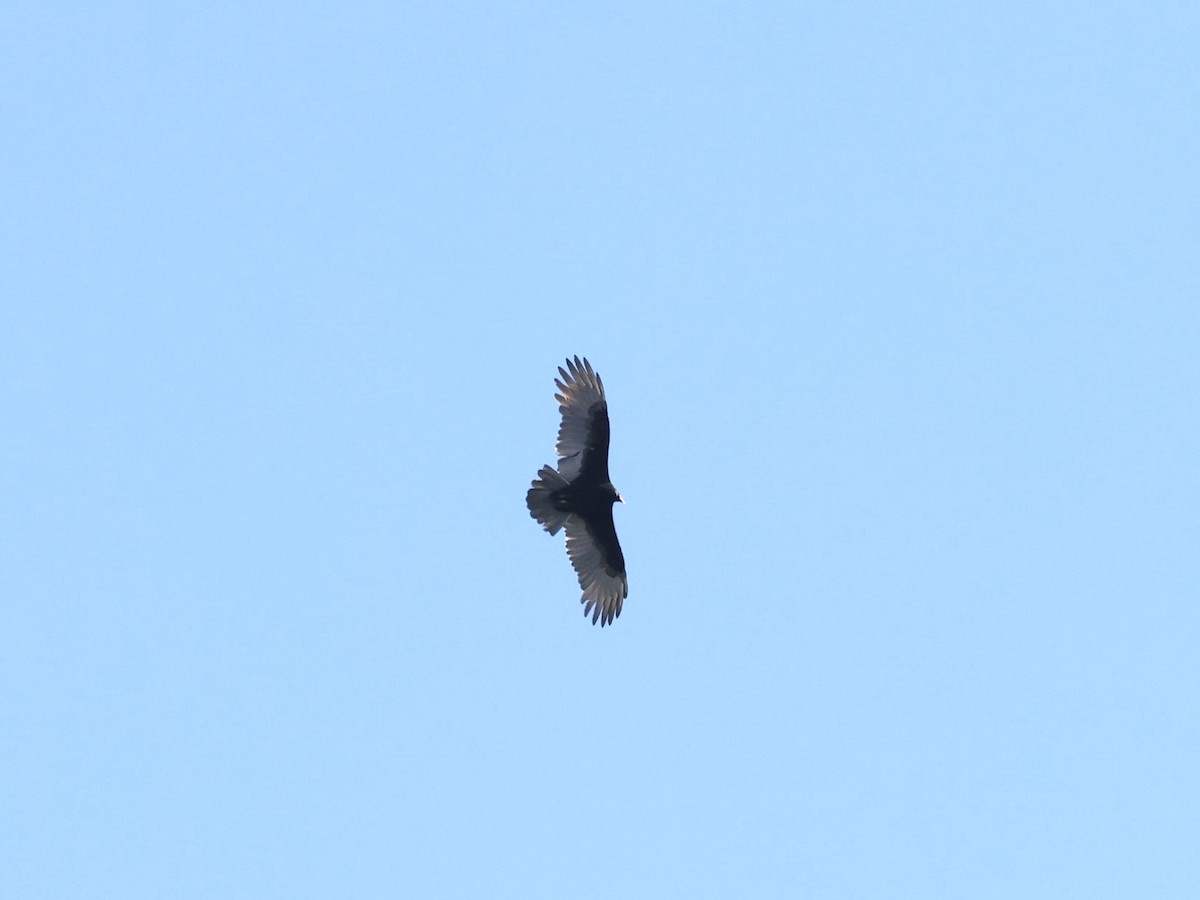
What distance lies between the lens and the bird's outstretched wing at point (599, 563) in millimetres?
40094

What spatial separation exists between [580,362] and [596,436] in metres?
1.36

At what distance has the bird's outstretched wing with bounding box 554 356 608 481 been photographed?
39438 millimetres

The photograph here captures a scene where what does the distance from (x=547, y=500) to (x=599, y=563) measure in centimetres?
191

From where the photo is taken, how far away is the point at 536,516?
39594mm

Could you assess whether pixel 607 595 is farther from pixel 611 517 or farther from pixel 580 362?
pixel 580 362

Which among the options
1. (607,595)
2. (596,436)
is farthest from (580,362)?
(607,595)

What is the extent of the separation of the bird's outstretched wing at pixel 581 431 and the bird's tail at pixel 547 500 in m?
0.27

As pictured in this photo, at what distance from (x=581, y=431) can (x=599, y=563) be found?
8.75 ft

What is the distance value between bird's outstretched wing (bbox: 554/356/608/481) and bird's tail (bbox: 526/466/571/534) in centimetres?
27

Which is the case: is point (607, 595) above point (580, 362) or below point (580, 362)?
Answer: below

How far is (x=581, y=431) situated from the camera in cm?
3947

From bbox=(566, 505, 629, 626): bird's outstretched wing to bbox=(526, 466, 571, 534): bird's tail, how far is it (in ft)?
0.92

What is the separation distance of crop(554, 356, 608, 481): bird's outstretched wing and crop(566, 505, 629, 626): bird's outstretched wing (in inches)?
38.4

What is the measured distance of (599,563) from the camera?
4066 centimetres
